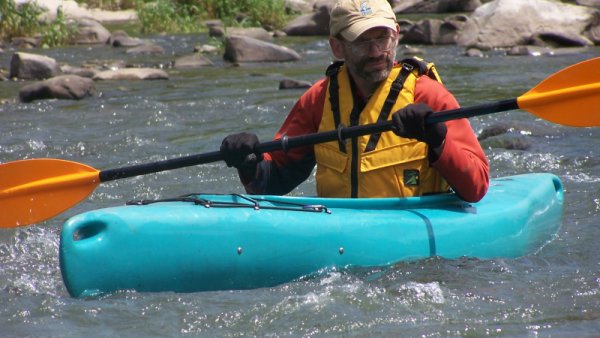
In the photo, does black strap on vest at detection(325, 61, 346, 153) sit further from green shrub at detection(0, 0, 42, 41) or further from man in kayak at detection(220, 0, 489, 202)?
green shrub at detection(0, 0, 42, 41)

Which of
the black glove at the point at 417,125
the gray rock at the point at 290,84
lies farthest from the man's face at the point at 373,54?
the gray rock at the point at 290,84

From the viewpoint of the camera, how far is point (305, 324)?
3.05 metres

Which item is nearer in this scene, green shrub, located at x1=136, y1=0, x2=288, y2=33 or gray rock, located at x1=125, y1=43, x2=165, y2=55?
gray rock, located at x1=125, y1=43, x2=165, y2=55

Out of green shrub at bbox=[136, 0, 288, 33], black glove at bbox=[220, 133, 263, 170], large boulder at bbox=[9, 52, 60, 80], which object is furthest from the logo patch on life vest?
green shrub at bbox=[136, 0, 288, 33]

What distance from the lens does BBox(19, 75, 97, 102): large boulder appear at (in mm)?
8211

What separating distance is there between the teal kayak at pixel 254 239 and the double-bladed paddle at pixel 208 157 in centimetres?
25

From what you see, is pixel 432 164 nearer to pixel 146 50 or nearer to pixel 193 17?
pixel 146 50

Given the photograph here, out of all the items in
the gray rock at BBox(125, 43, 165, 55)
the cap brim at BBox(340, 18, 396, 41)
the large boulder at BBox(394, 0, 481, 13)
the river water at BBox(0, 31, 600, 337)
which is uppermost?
the cap brim at BBox(340, 18, 396, 41)

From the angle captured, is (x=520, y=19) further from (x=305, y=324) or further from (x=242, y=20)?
(x=305, y=324)

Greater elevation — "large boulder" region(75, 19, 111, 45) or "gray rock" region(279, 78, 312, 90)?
"gray rock" region(279, 78, 312, 90)

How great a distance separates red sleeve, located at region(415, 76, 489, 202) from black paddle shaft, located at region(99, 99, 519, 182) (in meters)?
0.10

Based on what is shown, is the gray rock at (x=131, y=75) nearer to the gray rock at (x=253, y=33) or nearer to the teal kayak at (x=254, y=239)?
the gray rock at (x=253, y=33)

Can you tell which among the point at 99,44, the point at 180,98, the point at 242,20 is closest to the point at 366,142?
the point at 180,98

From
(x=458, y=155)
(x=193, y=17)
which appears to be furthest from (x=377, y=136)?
(x=193, y=17)
